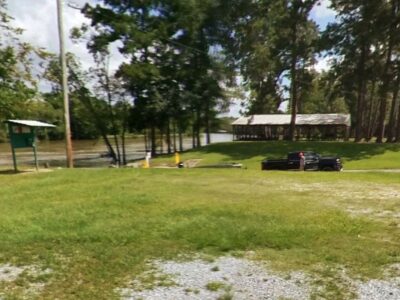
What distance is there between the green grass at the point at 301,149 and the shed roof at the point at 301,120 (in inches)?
644

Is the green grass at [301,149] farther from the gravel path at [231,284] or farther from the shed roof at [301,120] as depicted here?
the gravel path at [231,284]

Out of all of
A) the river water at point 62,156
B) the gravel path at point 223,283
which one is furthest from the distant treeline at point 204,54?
the gravel path at point 223,283

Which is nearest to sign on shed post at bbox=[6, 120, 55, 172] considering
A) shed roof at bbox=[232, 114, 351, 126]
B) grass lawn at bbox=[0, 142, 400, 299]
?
grass lawn at bbox=[0, 142, 400, 299]

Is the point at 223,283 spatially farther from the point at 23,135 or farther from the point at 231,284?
the point at 23,135

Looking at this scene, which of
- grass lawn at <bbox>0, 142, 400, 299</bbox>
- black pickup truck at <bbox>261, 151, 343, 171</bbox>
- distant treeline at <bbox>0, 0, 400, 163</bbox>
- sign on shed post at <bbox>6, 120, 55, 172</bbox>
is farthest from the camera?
distant treeline at <bbox>0, 0, 400, 163</bbox>

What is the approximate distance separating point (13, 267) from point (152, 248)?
1965 mm

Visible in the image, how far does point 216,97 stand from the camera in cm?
4469

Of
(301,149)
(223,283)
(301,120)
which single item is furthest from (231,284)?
(301,120)

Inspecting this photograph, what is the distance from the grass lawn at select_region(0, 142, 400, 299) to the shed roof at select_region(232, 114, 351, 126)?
44.0 m

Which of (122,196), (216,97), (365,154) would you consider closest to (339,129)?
(216,97)

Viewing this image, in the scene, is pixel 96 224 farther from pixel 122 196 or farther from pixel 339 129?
pixel 339 129

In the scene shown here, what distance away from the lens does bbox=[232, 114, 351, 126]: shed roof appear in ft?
185

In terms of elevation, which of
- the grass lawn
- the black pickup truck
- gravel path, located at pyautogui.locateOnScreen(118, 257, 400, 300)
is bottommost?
the black pickup truck

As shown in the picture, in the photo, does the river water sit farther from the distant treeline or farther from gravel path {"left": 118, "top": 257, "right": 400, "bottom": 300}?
gravel path {"left": 118, "top": 257, "right": 400, "bottom": 300}
